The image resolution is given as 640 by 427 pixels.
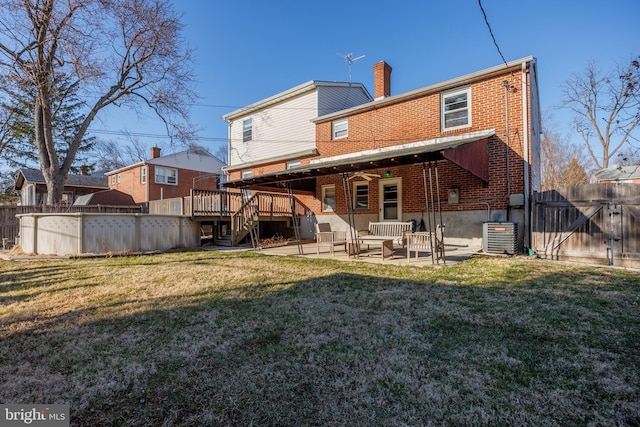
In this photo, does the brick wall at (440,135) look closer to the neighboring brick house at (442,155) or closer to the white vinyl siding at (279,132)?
the neighboring brick house at (442,155)

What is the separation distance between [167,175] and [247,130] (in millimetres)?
10865

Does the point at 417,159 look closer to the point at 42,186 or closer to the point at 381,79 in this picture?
the point at 381,79

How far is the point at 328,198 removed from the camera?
47.1ft

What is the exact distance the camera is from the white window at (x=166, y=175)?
2428 centimetres

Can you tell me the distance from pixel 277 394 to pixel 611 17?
15.2 meters

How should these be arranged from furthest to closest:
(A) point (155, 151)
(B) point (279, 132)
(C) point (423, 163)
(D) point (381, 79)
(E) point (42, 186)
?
(E) point (42, 186), (A) point (155, 151), (B) point (279, 132), (D) point (381, 79), (C) point (423, 163)

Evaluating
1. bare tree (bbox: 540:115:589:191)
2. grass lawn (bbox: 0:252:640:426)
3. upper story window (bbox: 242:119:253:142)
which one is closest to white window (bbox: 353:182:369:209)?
grass lawn (bbox: 0:252:640:426)

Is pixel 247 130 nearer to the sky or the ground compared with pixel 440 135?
nearer to the sky

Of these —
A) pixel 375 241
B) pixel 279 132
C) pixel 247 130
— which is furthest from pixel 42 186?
pixel 375 241

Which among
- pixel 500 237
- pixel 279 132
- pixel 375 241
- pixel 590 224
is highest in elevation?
pixel 279 132

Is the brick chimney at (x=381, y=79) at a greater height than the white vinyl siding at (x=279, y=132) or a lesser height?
greater

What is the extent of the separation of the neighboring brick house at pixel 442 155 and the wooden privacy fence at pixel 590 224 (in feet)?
2.21

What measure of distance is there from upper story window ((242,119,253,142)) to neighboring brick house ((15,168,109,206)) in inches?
706

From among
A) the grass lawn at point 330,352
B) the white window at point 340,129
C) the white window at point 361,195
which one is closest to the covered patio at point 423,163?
the white window at point 361,195
